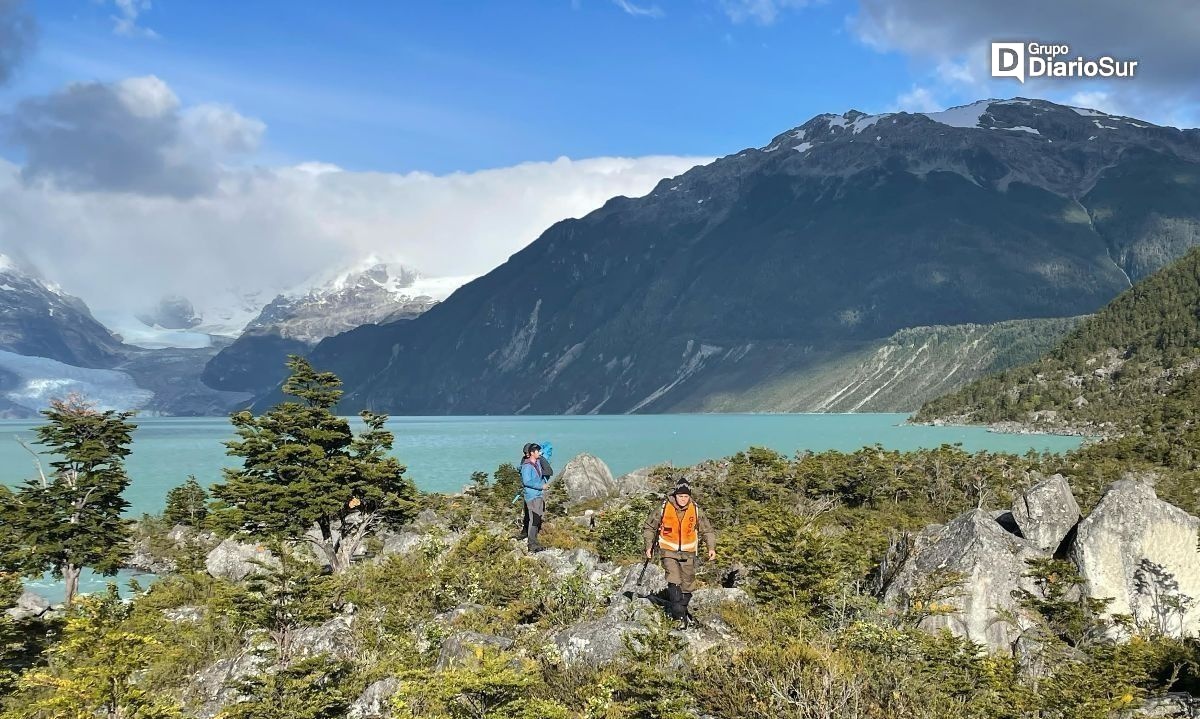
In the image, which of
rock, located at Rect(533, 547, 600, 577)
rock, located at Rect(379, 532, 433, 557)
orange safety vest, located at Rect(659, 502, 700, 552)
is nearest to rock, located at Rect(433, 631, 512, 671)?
orange safety vest, located at Rect(659, 502, 700, 552)

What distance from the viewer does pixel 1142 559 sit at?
1620cm

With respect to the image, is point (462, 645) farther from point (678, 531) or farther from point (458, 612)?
point (678, 531)

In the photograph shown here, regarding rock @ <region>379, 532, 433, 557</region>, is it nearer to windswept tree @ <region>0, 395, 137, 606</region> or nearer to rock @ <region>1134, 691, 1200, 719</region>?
windswept tree @ <region>0, 395, 137, 606</region>

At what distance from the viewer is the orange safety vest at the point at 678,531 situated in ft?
45.3

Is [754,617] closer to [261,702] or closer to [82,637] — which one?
[261,702]

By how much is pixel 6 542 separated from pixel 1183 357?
160 m

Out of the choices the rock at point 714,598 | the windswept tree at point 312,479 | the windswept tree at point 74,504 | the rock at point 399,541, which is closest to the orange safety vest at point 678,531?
the rock at point 714,598

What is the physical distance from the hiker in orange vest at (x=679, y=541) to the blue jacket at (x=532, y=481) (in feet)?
23.3

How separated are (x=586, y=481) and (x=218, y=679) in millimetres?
33962

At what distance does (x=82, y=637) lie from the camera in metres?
9.51

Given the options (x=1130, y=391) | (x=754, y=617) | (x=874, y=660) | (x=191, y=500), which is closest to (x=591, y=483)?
(x=191, y=500)

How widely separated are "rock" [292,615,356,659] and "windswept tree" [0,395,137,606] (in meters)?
18.3

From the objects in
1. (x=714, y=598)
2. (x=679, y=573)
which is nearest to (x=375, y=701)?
(x=679, y=573)

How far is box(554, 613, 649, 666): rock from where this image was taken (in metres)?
12.0
